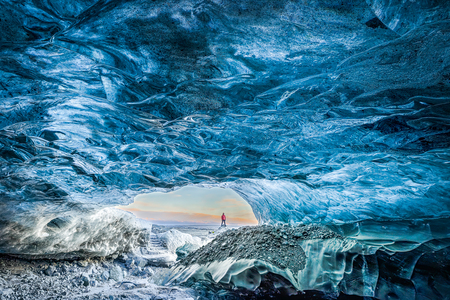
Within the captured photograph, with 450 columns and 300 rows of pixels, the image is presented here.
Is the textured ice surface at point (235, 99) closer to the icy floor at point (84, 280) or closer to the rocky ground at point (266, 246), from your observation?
the rocky ground at point (266, 246)

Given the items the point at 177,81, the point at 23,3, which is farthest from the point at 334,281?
the point at 23,3

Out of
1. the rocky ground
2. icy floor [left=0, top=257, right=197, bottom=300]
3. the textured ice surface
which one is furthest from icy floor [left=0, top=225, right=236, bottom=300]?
the textured ice surface

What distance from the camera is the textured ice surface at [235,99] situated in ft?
8.60

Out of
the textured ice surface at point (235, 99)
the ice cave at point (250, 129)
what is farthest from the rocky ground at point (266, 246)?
the textured ice surface at point (235, 99)

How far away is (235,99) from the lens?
11.8ft

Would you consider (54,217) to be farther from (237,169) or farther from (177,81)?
(177,81)

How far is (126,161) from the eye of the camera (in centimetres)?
530

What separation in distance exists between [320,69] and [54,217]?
820 cm

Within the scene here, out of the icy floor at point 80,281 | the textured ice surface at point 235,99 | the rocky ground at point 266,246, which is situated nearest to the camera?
the textured ice surface at point 235,99

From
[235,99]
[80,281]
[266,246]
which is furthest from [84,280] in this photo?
[235,99]

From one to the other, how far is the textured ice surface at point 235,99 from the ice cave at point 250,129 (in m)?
0.02

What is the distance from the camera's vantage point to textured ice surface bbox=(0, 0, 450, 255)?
262 centimetres

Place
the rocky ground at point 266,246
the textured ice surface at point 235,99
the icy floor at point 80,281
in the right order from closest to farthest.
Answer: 1. the textured ice surface at point 235,99
2. the rocky ground at point 266,246
3. the icy floor at point 80,281

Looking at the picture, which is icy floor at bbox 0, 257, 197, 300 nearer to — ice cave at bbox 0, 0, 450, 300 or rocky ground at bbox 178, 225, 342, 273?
ice cave at bbox 0, 0, 450, 300
